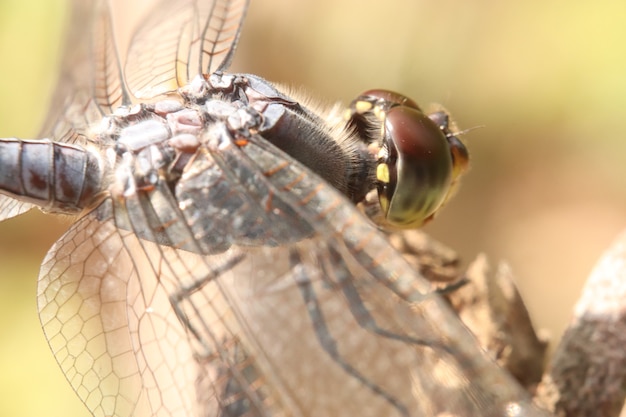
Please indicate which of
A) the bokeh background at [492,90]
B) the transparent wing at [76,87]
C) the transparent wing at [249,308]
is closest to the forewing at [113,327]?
the transparent wing at [249,308]

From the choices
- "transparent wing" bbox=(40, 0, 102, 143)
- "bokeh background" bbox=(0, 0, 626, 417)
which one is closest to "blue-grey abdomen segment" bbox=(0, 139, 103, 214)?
"transparent wing" bbox=(40, 0, 102, 143)

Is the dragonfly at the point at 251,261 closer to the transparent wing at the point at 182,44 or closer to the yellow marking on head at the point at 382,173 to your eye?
the yellow marking on head at the point at 382,173

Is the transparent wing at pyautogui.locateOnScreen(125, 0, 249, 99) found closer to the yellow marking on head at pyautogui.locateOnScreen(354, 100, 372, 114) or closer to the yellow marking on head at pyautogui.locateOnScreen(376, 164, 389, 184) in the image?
the yellow marking on head at pyautogui.locateOnScreen(354, 100, 372, 114)

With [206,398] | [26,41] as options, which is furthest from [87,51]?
[206,398]

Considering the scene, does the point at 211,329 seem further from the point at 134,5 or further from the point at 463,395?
the point at 134,5

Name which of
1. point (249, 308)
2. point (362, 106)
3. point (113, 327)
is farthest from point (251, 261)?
point (362, 106)

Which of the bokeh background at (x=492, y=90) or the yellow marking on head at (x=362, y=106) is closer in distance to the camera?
the yellow marking on head at (x=362, y=106)
